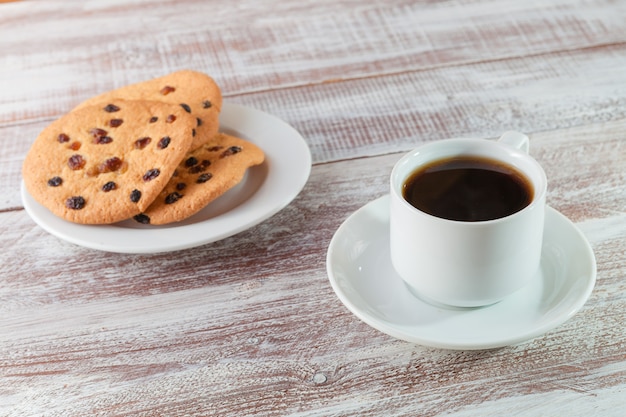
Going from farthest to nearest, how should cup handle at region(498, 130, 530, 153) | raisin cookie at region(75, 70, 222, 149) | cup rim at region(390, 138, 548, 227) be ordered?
raisin cookie at region(75, 70, 222, 149) < cup handle at region(498, 130, 530, 153) < cup rim at region(390, 138, 548, 227)

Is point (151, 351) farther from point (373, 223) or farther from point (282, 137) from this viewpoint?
point (282, 137)

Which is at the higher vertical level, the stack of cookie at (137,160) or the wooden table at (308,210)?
the stack of cookie at (137,160)

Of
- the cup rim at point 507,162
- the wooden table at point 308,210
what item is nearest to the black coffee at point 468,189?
the cup rim at point 507,162


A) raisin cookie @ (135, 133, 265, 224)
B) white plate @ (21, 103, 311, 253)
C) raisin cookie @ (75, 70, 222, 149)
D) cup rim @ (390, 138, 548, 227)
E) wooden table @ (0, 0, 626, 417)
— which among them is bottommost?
wooden table @ (0, 0, 626, 417)

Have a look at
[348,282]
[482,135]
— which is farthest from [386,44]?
[348,282]

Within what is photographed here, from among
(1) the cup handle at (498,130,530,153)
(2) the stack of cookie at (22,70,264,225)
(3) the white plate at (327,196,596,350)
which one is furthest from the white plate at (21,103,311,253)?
(1) the cup handle at (498,130,530,153)

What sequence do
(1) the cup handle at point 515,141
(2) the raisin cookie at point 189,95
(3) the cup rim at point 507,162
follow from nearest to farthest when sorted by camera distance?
(3) the cup rim at point 507,162 < (1) the cup handle at point 515,141 < (2) the raisin cookie at point 189,95

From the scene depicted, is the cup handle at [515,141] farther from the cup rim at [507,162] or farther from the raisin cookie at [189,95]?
the raisin cookie at [189,95]

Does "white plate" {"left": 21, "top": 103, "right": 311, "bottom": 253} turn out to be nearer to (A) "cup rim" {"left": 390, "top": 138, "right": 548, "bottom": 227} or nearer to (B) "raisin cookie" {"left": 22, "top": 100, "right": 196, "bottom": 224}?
(B) "raisin cookie" {"left": 22, "top": 100, "right": 196, "bottom": 224}
